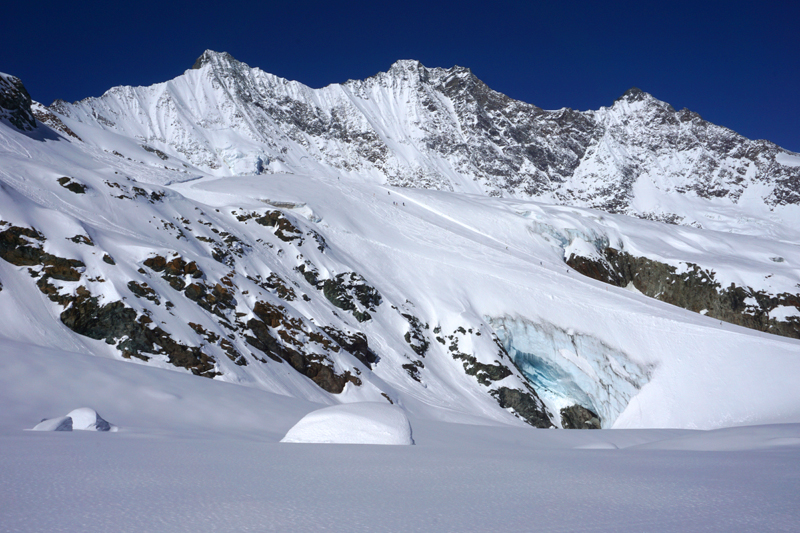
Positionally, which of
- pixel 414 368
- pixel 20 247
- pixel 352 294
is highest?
pixel 352 294

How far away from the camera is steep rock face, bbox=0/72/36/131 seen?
40.4 metres

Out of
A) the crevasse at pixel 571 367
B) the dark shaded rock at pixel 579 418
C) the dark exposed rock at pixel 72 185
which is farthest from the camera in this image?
the dark shaded rock at pixel 579 418

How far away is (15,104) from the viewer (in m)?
41.5

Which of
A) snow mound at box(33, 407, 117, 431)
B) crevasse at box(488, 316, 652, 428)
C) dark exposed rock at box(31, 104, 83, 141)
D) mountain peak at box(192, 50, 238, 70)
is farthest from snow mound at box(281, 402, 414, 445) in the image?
mountain peak at box(192, 50, 238, 70)

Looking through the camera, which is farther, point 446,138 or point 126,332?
point 446,138

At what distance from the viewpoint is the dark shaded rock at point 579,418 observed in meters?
27.7

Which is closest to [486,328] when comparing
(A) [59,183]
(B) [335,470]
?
(A) [59,183]

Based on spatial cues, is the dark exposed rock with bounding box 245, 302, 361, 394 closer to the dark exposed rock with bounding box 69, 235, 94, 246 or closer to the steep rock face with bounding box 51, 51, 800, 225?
the dark exposed rock with bounding box 69, 235, 94, 246

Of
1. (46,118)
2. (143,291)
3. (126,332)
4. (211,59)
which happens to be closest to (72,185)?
(143,291)

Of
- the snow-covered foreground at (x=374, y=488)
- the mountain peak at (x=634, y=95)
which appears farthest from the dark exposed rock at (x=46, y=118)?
the mountain peak at (x=634, y=95)

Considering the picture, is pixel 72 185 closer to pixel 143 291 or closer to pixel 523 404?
pixel 143 291

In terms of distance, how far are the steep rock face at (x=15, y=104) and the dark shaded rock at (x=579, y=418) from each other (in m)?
47.1

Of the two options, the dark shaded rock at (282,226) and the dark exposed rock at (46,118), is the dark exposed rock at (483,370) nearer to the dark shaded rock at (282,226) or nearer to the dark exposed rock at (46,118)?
the dark shaded rock at (282,226)

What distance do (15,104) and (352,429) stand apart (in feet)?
165
